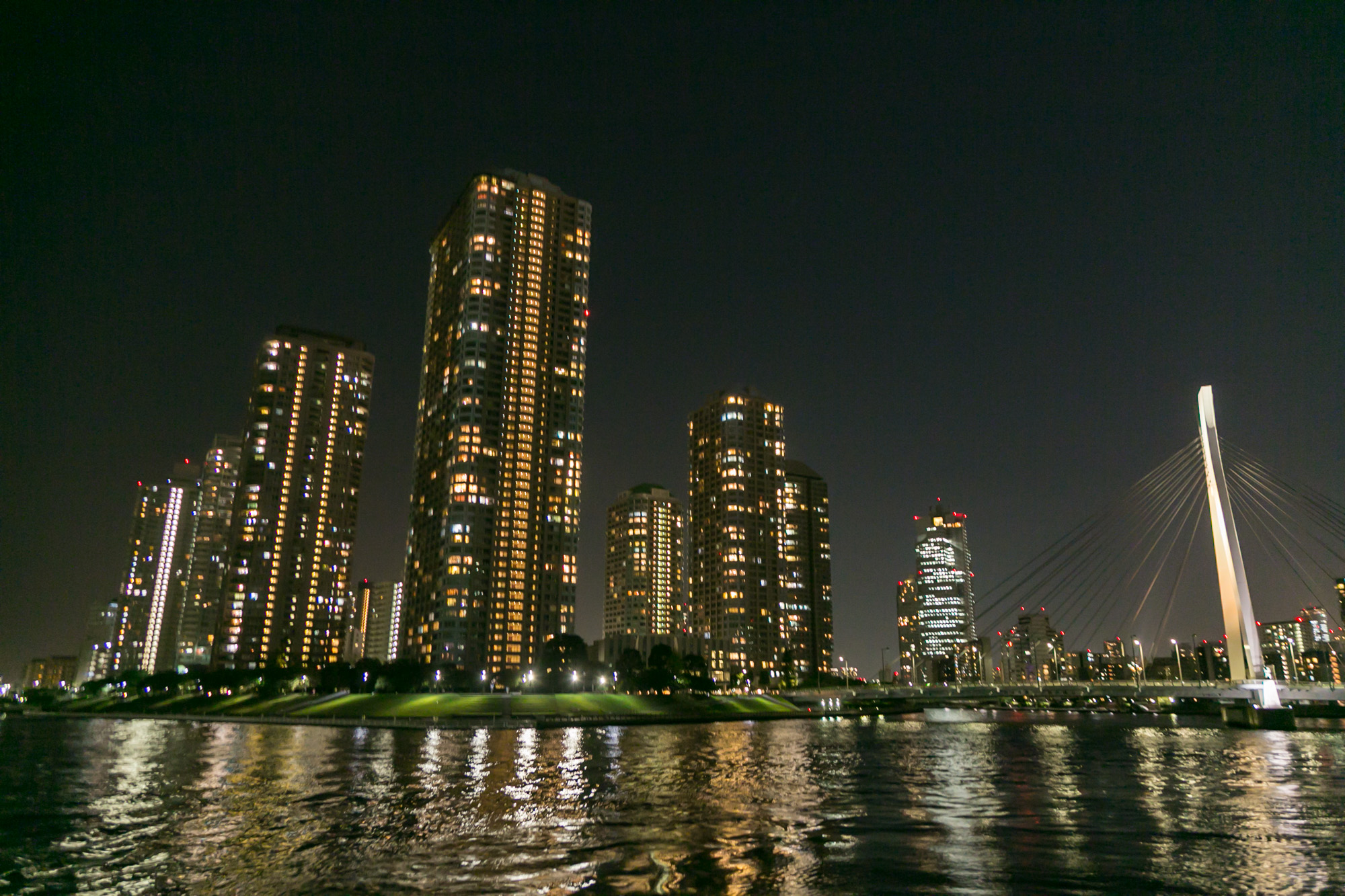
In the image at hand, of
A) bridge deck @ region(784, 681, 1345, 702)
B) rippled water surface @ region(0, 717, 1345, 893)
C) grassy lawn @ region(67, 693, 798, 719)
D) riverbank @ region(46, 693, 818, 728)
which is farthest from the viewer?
grassy lawn @ region(67, 693, 798, 719)

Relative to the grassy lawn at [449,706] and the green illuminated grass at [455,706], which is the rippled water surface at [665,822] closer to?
the green illuminated grass at [455,706]

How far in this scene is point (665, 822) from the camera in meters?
36.3

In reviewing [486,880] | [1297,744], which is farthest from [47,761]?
[1297,744]

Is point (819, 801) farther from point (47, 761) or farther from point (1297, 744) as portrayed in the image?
point (1297, 744)

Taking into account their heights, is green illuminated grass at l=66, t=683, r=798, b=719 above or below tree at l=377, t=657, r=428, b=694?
below

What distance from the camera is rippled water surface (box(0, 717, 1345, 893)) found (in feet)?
84.6

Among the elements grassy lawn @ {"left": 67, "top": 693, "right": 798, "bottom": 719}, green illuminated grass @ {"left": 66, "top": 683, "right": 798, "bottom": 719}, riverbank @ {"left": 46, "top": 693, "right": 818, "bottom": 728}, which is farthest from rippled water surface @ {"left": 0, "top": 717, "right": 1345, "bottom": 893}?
grassy lawn @ {"left": 67, "top": 693, "right": 798, "bottom": 719}

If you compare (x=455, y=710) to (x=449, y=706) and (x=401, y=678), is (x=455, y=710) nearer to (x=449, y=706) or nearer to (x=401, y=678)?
(x=449, y=706)

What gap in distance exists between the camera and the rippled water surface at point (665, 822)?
84.6 feet

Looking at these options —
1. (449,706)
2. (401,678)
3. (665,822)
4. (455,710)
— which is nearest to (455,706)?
(449,706)

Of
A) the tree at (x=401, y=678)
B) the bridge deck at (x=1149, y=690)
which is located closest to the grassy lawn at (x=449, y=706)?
the tree at (x=401, y=678)

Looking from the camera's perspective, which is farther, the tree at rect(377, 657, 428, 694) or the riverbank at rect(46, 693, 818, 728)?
the tree at rect(377, 657, 428, 694)

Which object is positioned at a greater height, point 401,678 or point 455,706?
point 401,678

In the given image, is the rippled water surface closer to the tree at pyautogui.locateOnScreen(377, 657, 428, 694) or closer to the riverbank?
the riverbank
